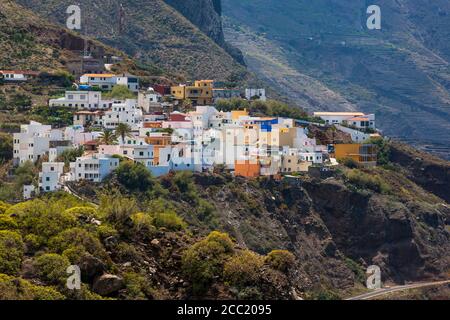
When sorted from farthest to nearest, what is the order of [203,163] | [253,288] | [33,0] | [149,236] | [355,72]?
1. [355,72]
2. [33,0]
3. [203,163]
4. [149,236]
5. [253,288]

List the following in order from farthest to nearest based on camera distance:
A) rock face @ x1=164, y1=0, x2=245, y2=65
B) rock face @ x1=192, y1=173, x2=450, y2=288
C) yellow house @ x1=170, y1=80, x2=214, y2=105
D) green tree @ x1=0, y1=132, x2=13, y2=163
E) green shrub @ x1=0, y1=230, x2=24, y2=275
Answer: rock face @ x1=164, y1=0, x2=245, y2=65 → yellow house @ x1=170, y1=80, x2=214, y2=105 → green tree @ x1=0, y1=132, x2=13, y2=163 → rock face @ x1=192, y1=173, x2=450, y2=288 → green shrub @ x1=0, y1=230, x2=24, y2=275

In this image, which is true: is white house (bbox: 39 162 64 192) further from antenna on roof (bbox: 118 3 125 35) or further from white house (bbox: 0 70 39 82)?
antenna on roof (bbox: 118 3 125 35)

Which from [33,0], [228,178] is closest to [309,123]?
[228,178]

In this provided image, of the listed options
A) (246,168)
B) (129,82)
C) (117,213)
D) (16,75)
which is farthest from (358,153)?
(117,213)

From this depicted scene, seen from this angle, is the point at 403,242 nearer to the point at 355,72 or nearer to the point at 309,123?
the point at 309,123

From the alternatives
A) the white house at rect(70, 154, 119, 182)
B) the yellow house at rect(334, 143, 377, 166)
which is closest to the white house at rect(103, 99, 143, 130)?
the white house at rect(70, 154, 119, 182)

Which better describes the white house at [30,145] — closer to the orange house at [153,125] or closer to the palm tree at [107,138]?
the palm tree at [107,138]
